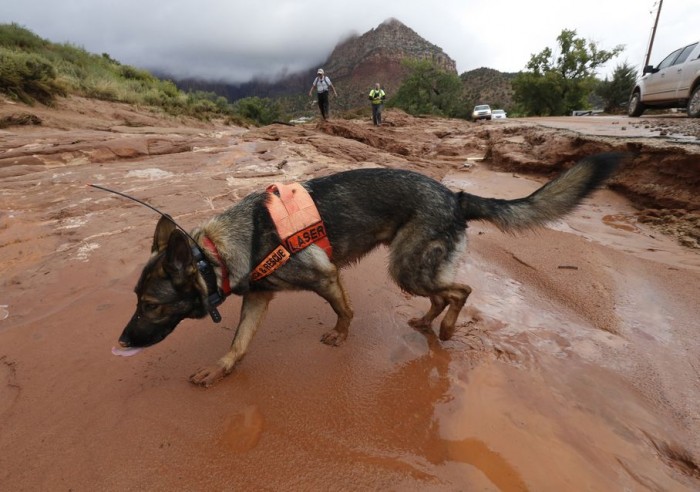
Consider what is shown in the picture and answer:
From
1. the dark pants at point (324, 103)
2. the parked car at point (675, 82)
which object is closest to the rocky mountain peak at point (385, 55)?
the dark pants at point (324, 103)

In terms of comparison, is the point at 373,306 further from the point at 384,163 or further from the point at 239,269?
the point at 384,163

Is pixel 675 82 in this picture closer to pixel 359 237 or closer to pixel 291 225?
pixel 359 237

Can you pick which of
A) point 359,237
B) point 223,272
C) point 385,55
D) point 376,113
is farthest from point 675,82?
point 385,55

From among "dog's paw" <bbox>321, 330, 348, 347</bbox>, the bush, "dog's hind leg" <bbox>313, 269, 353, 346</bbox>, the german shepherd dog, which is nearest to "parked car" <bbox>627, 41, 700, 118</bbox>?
the german shepherd dog

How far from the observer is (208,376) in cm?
251

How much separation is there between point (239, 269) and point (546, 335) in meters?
2.69

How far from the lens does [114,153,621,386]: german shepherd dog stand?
101 inches

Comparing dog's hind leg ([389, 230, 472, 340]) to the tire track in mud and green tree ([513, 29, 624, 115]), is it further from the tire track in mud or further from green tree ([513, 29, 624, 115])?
green tree ([513, 29, 624, 115])

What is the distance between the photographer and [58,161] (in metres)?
7.35

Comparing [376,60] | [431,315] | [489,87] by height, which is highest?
[376,60]

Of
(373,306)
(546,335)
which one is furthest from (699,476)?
(373,306)

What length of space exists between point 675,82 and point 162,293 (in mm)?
15134

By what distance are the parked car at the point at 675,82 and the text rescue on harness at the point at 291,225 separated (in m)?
13.1

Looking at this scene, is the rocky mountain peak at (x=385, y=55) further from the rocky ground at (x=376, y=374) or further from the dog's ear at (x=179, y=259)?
the dog's ear at (x=179, y=259)
